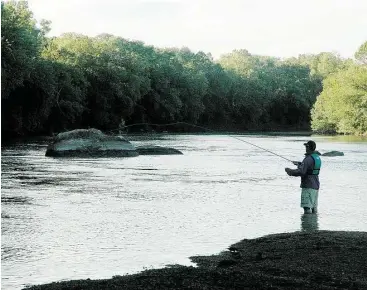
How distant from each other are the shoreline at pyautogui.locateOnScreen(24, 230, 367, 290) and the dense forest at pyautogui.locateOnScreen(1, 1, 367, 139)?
4181 cm

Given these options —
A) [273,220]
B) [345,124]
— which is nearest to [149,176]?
[273,220]

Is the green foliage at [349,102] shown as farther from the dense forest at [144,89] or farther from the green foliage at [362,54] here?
the green foliage at [362,54]

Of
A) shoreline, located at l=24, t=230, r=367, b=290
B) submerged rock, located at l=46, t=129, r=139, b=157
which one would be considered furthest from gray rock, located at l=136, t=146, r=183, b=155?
shoreline, located at l=24, t=230, r=367, b=290

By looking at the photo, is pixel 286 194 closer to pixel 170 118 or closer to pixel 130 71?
pixel 130 71

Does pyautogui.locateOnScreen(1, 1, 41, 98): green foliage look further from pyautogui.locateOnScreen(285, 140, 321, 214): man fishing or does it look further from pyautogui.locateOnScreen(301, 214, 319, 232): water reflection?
pyautogui.locateOnScreen(285, 140, 321, 214): man fishing

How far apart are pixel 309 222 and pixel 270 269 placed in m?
6.56

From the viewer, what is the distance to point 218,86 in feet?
446

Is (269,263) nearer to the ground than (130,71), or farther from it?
nearer to the ground

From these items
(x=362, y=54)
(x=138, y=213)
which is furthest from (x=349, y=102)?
(x=138, y=213)

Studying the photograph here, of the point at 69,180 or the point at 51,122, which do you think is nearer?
the point at 69,180

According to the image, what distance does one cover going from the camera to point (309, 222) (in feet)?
53.2

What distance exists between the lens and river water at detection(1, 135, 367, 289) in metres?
11.5

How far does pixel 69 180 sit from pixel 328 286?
18882mm

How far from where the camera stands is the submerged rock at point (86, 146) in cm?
4072
